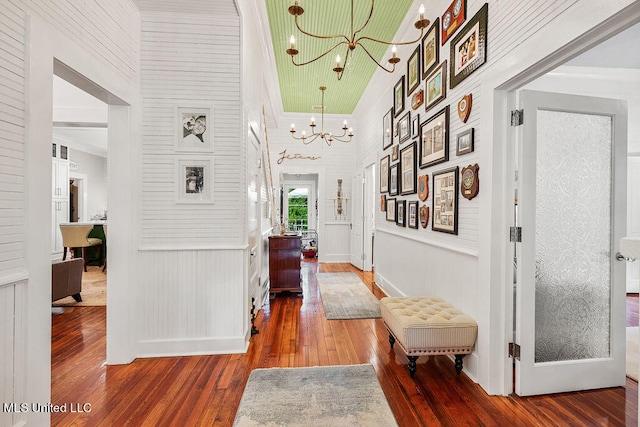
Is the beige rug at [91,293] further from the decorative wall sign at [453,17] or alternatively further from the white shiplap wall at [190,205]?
the decorative wall sign at [453,17]

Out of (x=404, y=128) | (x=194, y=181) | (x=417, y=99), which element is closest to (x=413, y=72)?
(x=417, y=99)

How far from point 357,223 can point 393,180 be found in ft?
8.69

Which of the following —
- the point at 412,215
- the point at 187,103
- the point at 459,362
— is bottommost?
the point at 459,362

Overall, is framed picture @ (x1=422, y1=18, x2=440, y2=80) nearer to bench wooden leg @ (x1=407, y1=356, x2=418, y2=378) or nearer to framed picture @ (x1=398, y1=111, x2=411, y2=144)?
framed picture @ (x1=398, y1=111, x2=411, y2=144)

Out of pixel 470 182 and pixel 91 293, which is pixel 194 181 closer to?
pixel 470 182

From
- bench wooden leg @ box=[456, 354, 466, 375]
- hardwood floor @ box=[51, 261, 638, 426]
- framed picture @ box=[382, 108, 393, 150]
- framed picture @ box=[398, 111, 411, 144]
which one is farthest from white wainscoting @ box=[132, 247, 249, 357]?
framed picture @ box=[382, 108, 393, 150]

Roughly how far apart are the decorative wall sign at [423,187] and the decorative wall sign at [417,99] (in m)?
0.81

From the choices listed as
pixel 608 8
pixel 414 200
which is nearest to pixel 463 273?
pixel 414 200

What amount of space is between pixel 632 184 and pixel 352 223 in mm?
4781

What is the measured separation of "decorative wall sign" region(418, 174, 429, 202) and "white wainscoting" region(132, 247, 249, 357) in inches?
76.4

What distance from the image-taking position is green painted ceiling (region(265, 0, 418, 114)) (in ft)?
11.3

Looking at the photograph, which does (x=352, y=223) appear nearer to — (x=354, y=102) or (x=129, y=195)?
(x=354, y=102)

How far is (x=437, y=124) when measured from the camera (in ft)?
9.75

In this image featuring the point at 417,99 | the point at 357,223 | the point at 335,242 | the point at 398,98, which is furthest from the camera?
the point at 335,242
